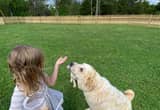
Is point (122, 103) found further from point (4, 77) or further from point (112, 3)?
point (112, 3)

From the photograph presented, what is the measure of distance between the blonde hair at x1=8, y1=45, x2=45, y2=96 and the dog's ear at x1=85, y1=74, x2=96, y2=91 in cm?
84

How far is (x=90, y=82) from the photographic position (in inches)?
119

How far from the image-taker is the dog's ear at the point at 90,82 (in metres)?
3.00

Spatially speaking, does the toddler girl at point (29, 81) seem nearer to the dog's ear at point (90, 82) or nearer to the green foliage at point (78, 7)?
the dog's ear at point (90, 82)

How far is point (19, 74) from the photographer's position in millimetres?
2225

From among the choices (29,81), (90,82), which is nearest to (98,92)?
(90,82)

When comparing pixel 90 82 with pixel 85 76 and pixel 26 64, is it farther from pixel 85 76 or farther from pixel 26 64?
pixel 26 64

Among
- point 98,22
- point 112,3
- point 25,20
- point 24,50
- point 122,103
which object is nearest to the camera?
point 24,50

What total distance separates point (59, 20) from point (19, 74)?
2704 cm

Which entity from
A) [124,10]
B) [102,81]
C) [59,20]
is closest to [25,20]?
[59,20]

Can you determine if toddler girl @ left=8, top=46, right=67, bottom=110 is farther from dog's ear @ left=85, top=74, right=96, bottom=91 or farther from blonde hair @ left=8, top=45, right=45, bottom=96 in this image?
dog's ear @ left=85, top=74, right=96, bottom=91

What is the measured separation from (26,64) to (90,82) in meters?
1.03

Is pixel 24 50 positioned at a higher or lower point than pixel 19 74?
higher

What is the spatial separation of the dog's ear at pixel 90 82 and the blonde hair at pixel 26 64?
0.84 meters
